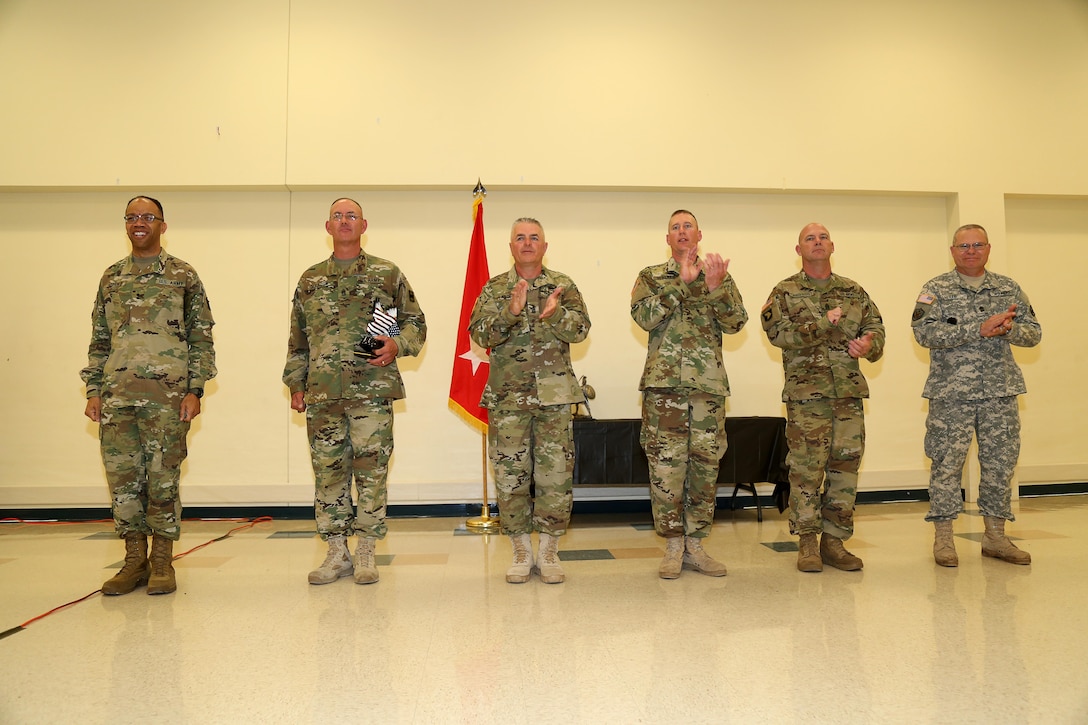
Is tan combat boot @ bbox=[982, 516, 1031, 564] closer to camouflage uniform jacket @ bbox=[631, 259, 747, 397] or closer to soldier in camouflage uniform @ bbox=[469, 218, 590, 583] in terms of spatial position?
camouflage uniform jacket @ bbox=[631, 259, 747, 397]

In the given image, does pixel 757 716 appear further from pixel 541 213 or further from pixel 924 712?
pixel 541 213

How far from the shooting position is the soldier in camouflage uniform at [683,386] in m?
3.32

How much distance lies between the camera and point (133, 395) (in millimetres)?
3158

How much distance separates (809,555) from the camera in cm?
353

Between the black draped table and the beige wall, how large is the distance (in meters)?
0.69

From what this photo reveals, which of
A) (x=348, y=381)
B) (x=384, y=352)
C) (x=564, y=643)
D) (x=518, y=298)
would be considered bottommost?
(x=564, y=643)

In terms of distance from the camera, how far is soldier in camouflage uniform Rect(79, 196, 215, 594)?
3.19m

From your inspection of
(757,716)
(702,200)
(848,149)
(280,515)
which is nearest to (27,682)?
(757,716)

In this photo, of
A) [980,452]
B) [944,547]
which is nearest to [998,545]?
[944,547]

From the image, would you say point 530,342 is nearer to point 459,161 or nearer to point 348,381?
point 348,381

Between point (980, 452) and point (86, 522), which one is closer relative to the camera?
point (980, 452)

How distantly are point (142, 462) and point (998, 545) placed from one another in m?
4.17

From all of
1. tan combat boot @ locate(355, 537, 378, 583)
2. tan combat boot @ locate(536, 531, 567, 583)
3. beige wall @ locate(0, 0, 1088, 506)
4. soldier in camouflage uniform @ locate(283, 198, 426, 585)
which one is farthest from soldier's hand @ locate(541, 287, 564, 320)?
beige wall @ locate(0, 0, 1088, 506)

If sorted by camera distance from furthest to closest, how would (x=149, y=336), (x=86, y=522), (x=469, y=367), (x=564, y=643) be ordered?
(x=86, y=522)
(x=469, y=367)
(x=149, y=336)
(x=564, y=643)
